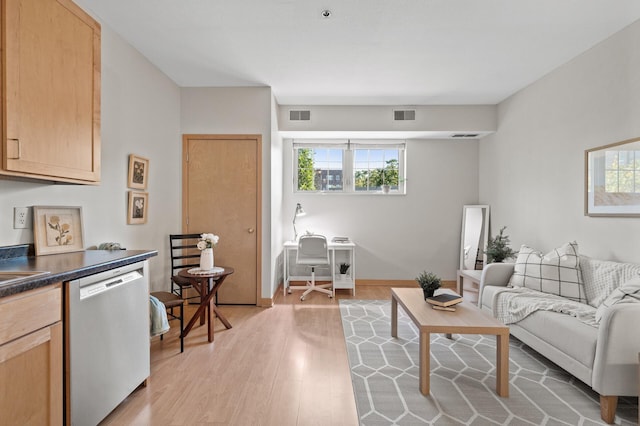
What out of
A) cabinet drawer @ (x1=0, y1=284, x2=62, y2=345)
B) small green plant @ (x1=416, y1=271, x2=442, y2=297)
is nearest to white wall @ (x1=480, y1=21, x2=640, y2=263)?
small green plant @ (x1=416, y1=271, x2=442, y2=297)

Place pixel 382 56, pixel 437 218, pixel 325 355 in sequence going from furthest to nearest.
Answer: pixel 437 218 → pixel 382 56 → pixel 325 355

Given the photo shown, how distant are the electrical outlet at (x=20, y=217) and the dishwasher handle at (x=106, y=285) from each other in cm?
67

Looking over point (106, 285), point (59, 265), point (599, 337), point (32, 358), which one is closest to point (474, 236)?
point (599, 337)

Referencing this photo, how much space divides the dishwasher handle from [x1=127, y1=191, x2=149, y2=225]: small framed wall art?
1086mm

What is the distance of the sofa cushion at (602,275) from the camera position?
255 cm

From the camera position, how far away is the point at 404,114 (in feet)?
15.6

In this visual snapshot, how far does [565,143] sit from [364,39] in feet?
7.52

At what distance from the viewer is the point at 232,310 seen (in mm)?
3979

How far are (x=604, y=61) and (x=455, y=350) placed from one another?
9.22 feet

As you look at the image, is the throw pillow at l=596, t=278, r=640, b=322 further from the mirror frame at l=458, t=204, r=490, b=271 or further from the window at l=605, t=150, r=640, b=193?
the mirror frame at l=458, t=204, r=490, b=271

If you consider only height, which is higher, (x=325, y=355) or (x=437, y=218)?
(x=437, y=218)

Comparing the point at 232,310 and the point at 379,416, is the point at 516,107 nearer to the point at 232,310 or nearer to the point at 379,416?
the point at 379,416

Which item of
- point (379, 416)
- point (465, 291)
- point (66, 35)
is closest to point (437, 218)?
point (465, 291)

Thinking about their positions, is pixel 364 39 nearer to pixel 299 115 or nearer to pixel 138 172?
pixel 299 115
